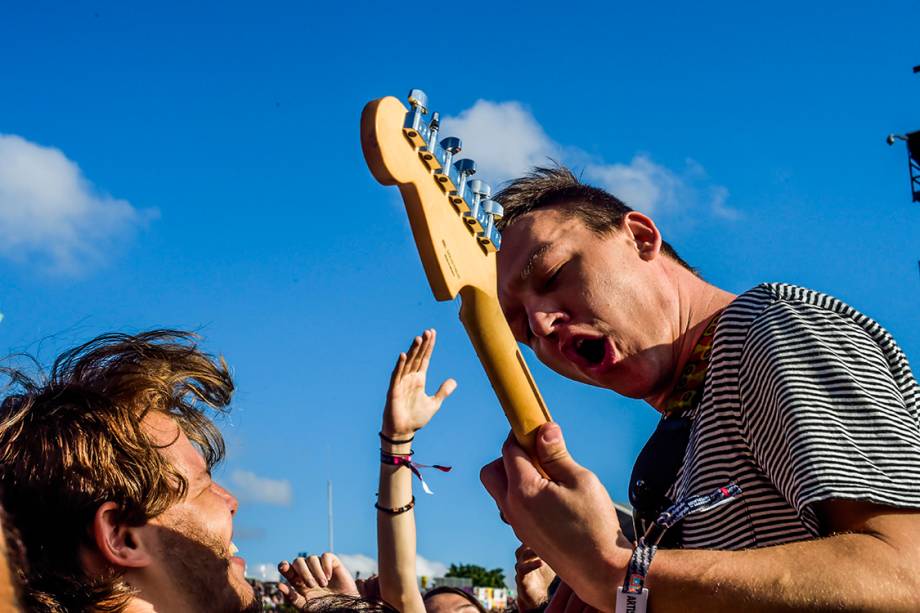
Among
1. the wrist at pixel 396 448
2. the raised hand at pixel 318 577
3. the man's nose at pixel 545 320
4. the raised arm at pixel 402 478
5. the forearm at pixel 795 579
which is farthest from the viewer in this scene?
the wrist at pixel 396 448

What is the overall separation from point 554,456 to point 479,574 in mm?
91209

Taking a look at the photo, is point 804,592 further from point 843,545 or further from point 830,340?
point 830,340

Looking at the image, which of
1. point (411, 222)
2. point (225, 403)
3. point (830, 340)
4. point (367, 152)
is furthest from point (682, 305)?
point (225, 403)

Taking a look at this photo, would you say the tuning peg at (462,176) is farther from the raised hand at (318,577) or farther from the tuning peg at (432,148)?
the raised hand at (318,577)

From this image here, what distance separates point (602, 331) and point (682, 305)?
29 cm

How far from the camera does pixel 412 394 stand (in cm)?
515

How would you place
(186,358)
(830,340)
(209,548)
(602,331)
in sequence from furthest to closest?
(186,358)
(602,331)
(209,548)
(830,340)

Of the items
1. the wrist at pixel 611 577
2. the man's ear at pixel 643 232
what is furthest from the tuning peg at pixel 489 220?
the wrist at pixel 611 577

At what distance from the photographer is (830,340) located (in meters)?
2.27

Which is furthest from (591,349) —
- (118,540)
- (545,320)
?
(118,540)

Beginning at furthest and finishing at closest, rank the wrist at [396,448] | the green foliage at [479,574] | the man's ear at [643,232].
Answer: the green foliage at [479,574] → the wrist at [396,448] → the man's ear at [643,232]

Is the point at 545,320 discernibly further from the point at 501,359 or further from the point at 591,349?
the point at 501,359

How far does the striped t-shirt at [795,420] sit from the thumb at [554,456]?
14.3 inches

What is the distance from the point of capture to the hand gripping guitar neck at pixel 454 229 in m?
A: 2.32
